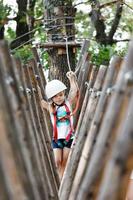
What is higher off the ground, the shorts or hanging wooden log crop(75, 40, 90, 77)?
hanging wooden log crop(75, 40, 90, 77)

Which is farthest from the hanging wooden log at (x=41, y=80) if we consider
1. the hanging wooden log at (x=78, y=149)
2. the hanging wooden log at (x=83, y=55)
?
the hanging wooden log at (x=78, y=149)

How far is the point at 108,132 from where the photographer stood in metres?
1.87

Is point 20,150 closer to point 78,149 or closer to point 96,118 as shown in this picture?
point 96,118

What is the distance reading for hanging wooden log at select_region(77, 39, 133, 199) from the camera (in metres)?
1.80

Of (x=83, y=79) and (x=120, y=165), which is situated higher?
(x=120, y=165)

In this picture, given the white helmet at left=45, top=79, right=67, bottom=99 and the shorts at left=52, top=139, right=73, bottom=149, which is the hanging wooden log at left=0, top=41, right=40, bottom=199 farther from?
the shorts at left=52, top=139, right=73, bottom=149

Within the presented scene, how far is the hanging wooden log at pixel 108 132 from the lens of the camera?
70.7 inches

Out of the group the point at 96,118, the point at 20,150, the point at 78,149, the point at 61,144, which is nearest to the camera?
the point at 20,150

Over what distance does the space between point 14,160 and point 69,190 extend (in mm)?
1285

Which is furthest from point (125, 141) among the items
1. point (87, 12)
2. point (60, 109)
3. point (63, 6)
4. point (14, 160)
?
point (87, 12)

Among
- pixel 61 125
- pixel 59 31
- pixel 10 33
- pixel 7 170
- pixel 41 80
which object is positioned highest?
pixel 7 170

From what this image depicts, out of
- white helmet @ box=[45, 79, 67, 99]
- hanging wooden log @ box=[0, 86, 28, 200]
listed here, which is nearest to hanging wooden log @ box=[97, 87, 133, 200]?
hanging wooden log @ box=[0, 86, 28, 200]

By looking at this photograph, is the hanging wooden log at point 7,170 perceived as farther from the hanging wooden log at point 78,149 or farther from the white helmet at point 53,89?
the white helmet at point 53,89

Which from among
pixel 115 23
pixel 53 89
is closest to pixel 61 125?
pixel 53 89
